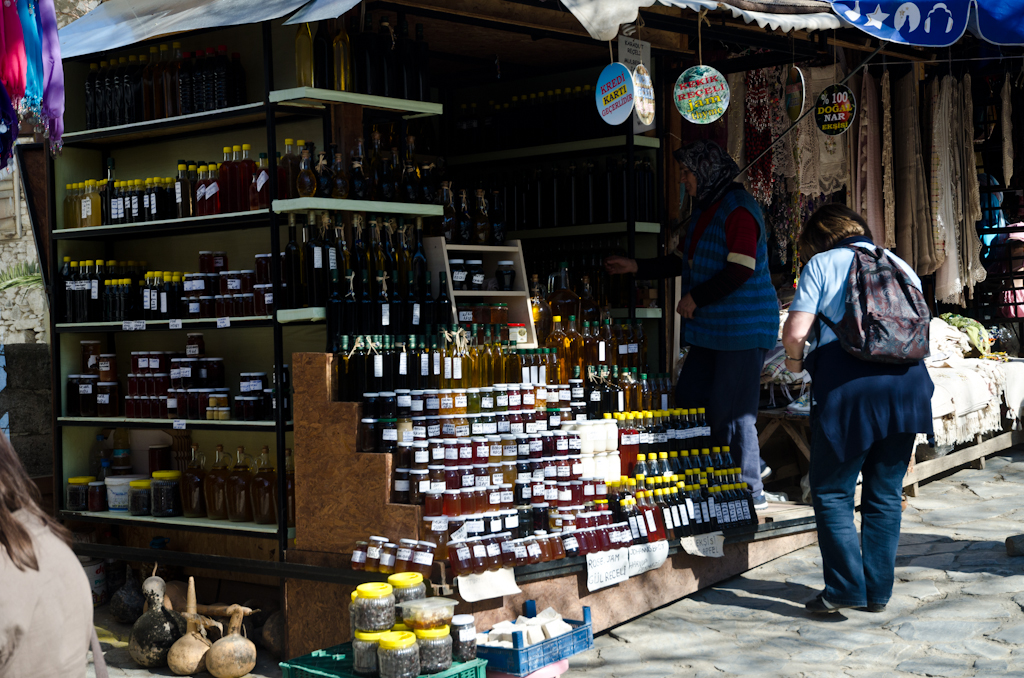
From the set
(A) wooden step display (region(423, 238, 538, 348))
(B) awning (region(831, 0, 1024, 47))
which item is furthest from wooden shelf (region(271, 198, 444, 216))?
Answer: (B) awning (region(831, 0, 1024, 47))

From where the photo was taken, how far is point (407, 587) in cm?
402

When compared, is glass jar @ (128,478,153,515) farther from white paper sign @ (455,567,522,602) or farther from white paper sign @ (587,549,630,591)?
white paper sign @ (587,549,630,591)

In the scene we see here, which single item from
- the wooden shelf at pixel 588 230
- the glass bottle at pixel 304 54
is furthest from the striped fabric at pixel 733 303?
the glass bottle at pixel 304 54

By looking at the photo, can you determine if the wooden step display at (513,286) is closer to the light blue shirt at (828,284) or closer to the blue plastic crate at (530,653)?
the light blue shirt at (828,284)

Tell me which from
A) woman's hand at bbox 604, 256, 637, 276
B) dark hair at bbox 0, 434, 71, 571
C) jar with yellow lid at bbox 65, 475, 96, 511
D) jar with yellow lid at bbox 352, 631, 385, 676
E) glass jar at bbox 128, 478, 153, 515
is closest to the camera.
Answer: dark hair at bbox 0, 434, 71, 571

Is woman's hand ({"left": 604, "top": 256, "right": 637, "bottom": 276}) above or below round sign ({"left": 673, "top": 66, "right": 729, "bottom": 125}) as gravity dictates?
below

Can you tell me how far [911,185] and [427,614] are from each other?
640 cm

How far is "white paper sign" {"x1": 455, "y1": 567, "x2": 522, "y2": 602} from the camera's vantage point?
4.28 meters

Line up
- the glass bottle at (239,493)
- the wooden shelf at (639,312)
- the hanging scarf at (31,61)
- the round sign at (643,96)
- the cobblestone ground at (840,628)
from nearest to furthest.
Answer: the hanging scarf at (31,61), the cobblestone ground at (840,628), the glass bottle at (239,493), the round sign at (643,96), the wooden shelf at (639,312)

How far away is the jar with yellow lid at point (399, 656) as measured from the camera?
3652 millimetres

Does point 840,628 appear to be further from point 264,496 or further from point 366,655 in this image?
point 264,496

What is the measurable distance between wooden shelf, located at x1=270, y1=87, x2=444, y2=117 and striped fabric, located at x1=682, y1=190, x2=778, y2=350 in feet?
5.25

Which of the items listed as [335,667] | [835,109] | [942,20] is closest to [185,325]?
[335,667]

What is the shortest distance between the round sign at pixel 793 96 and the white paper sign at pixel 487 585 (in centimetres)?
398
